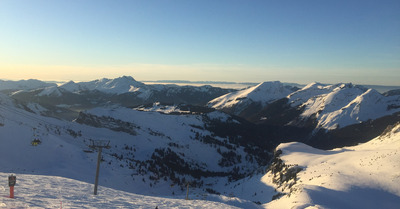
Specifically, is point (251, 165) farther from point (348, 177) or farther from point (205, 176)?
point (348, 177)

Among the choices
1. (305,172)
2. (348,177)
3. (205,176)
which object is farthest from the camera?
(205,176)

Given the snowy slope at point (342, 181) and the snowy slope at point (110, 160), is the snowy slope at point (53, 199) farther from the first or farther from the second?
the snowy slope at point (342, 181)

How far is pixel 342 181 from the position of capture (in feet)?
116

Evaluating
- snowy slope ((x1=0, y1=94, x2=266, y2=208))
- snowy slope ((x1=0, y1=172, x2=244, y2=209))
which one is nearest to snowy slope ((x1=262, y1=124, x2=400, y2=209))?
snowy slope ((x1=0, y1=94, x2=266, y2=208))

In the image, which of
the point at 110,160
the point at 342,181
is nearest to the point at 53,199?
the point at 342,181

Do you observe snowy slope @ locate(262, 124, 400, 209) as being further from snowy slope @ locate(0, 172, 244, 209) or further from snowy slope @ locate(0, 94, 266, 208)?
snowy slope @ locate(0, 172, 244, 209)

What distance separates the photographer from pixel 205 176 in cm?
8806

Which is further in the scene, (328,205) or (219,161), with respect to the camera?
(219,161)

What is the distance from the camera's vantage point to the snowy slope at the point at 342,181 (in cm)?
3067

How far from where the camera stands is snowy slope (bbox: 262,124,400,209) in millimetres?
30672

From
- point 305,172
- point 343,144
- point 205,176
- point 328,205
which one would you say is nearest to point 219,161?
point 205,176

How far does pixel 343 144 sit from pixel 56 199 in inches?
8572

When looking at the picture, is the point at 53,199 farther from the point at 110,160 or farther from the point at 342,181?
the point at 110,160

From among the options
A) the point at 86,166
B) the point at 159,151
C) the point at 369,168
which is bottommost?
the point at 159,151
